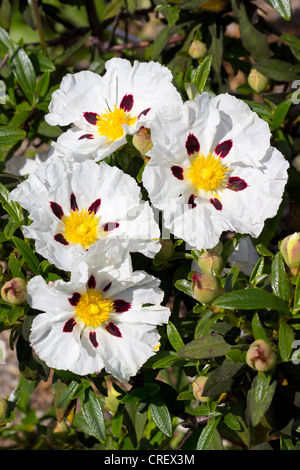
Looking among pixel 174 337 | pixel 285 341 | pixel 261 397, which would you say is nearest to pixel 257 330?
pixel 285 341

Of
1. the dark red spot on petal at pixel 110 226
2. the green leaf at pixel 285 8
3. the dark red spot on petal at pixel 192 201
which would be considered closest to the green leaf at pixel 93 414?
the dark red spot on petal at pixel 110 226

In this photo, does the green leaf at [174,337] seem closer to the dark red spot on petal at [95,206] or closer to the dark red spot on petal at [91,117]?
the dark red spot on petal at [95,206]

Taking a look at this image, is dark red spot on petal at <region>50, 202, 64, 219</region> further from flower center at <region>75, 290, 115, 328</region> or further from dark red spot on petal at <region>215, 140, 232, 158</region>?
dark red spot on petal at <region>215, 140, 232, 158</region>

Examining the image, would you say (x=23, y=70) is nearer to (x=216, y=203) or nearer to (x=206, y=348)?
(x=216, y=203)

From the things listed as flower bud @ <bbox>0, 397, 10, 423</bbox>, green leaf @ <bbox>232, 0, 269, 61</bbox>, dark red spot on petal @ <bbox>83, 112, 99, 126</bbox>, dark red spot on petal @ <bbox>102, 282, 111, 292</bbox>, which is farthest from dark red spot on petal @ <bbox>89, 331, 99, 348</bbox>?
green leaf @ <bbox>232, 0, 269, 61</bbox>

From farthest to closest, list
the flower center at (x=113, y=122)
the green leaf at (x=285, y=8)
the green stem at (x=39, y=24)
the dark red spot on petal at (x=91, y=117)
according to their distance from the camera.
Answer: the green stem at (x=39, y=24) < the green leaf at (x=285, y=8) < the dark red spot on petal at (x=91, y=117) < the flower center at (x=113, y=122)

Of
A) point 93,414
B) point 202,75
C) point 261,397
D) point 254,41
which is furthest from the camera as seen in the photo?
point 254,41
